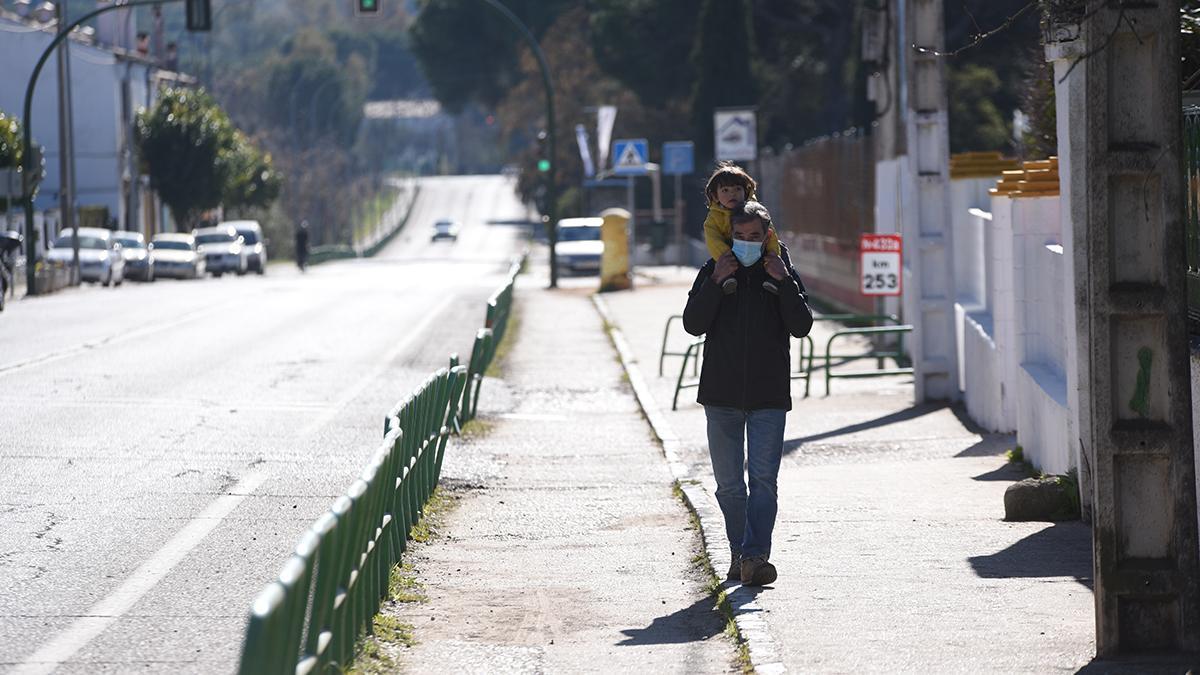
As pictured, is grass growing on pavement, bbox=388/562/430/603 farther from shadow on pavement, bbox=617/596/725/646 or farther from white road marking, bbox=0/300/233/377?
white road marking, bbox=0/300/233/377

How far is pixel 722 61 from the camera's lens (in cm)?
6303

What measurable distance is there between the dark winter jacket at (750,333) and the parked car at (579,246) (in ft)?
148

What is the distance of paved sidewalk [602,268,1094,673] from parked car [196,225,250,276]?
148 ft

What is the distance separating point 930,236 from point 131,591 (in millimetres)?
10206

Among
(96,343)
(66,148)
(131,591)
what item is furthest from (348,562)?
(66,148)

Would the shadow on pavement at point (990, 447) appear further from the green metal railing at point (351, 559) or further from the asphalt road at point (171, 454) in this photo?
the asphalt road at point (171, 454)

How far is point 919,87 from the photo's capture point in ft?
55.3

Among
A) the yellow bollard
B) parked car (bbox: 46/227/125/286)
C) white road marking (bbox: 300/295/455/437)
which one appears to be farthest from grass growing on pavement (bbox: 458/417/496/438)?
parked car (bbox: 46/227/125/286)

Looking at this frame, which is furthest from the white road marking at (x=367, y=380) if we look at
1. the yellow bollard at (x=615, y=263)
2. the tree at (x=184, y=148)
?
the tree at (x=184, y=148)

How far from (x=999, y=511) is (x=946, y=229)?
6494 mm

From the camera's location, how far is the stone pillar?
55.3 feet

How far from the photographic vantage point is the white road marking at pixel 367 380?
15.5 m

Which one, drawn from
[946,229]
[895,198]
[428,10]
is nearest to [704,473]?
[946,229]

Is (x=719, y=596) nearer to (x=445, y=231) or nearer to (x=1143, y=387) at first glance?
(x=1143, y=387)
